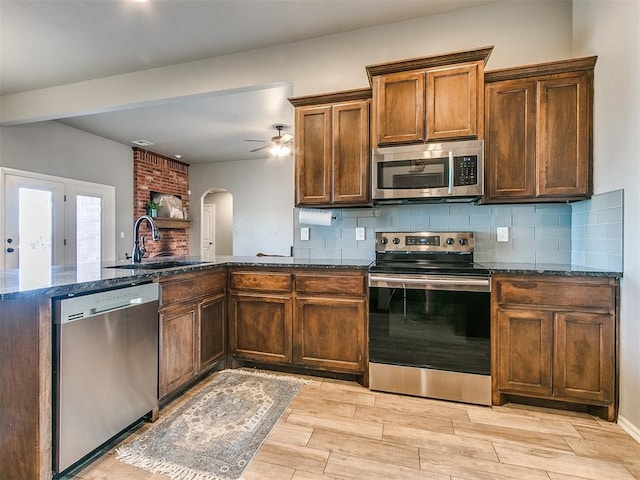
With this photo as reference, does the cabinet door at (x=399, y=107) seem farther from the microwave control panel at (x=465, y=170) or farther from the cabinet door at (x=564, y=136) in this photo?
the cabinet door at (x=564, y=136)

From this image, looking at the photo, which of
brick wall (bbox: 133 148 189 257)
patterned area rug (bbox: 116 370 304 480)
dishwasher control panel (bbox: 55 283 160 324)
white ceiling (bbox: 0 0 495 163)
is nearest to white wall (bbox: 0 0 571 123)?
white ceiling (bbox: 0 0 495 163)

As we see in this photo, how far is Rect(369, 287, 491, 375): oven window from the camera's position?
82.3 inches

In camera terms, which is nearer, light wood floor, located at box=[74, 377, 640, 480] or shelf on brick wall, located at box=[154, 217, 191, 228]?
light wood floor, located at box=[74, 377, 640, 480]

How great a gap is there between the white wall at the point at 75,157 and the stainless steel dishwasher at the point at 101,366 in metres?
4.07

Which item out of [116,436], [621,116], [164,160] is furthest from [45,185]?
[621,116]

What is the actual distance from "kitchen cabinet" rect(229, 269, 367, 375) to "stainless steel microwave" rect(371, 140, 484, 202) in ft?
2.37

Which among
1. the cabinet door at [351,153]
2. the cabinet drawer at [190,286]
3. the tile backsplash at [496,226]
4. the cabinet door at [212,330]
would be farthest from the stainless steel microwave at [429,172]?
the cabinet door at [212,330]

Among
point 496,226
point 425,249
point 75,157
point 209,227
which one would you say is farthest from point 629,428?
point 209,227

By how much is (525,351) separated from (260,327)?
6.21ft

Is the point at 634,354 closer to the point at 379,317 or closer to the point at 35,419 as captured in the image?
the point at 379,317

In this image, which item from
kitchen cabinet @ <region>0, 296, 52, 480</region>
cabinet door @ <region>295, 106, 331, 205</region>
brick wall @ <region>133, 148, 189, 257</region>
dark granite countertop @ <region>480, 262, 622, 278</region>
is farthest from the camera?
brick wall @ <region>133, 148, 189, 257</region>

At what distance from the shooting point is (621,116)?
190 cm

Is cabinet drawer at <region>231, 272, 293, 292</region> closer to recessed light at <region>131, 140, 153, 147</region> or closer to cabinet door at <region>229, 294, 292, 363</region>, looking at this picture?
cabinet door at <region>229, 294, 292, 363</region>

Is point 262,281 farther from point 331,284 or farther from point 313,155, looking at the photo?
point 313,155
